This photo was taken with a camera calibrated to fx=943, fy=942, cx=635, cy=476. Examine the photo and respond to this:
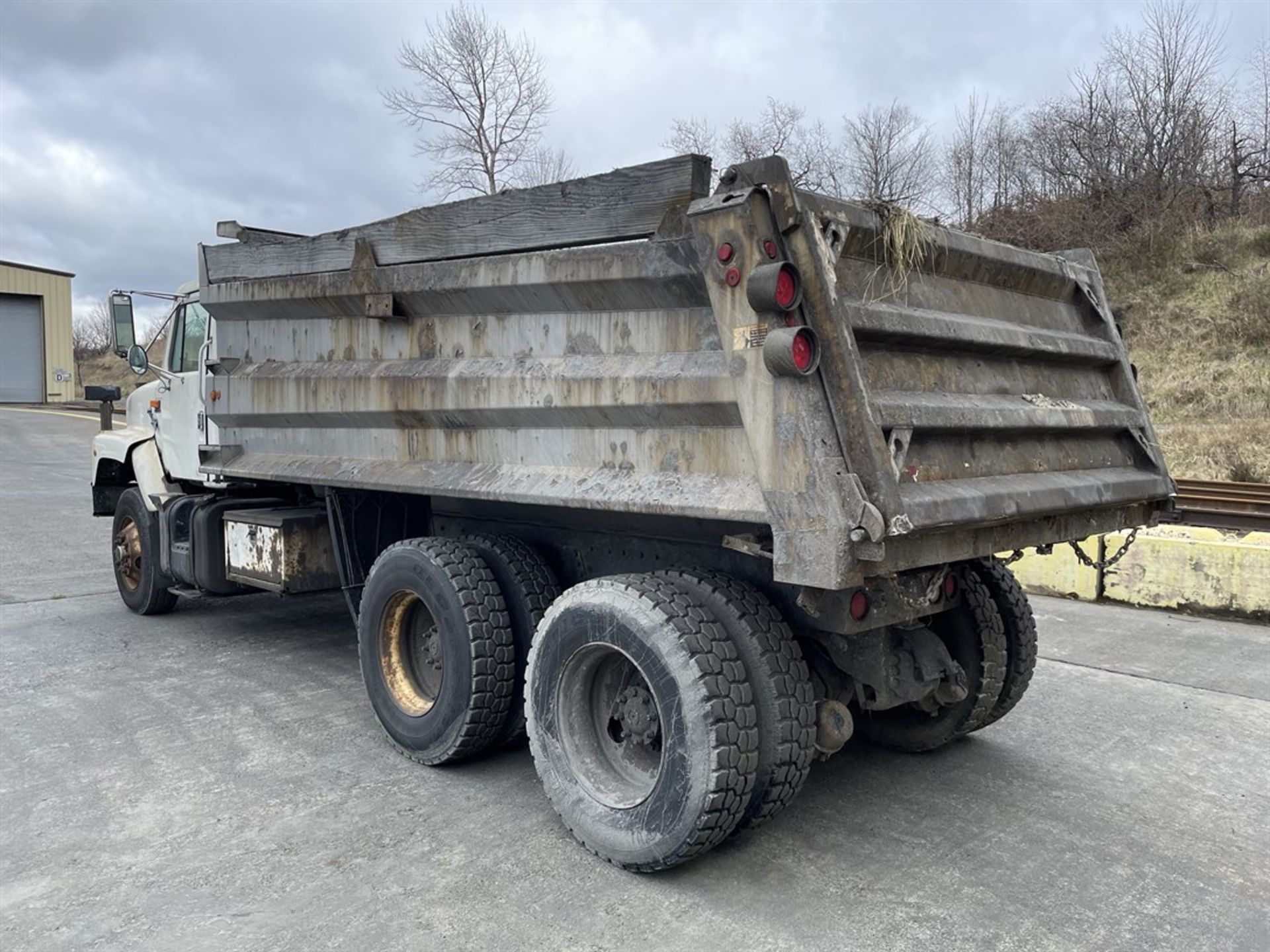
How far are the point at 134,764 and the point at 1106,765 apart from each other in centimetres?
457

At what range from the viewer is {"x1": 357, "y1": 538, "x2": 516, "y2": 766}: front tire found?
162 inches

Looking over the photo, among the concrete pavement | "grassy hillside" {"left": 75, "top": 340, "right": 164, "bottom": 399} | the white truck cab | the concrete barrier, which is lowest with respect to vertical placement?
the concrete pavement

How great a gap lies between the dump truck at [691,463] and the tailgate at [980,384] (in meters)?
0.01

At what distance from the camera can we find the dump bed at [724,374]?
3.01 metres

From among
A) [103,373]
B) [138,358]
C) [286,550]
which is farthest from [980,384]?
[103,373]

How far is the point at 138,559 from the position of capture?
299 inches

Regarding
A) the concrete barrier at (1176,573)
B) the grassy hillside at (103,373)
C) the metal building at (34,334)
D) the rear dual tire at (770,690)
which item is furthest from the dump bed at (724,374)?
the metal building at (34,334)

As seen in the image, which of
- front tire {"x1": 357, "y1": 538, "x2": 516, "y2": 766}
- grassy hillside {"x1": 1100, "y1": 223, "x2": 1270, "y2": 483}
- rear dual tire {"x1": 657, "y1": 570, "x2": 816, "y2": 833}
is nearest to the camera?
rear dual tire {"x1": 657, "y1": 570, "x2": 816, "y2": 833}

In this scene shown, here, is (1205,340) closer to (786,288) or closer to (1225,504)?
(1225,504)

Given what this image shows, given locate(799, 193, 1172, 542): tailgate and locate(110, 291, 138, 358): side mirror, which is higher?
locate(110, 291, 138, 358): side mirror

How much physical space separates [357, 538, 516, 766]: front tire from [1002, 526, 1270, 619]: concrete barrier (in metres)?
4.55

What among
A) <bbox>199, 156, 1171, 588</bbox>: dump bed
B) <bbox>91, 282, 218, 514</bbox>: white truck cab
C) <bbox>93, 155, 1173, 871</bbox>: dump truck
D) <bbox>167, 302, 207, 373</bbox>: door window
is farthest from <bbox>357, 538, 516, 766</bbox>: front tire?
<bbox>167, 302, 207, 373</bbox>: door window

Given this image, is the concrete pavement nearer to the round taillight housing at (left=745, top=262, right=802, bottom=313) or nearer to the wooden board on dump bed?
the round taillight housing at (left=745, top=262, right=802, bottom=313)

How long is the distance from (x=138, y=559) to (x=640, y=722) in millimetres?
5672
